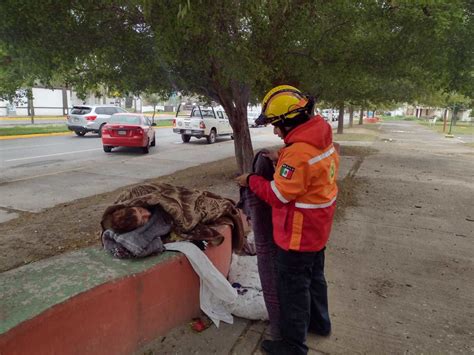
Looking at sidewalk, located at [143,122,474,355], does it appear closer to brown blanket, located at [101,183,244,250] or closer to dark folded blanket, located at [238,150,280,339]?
dark folded blanket, located at [238,150,280,339]

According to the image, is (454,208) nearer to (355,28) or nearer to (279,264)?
(355,28)

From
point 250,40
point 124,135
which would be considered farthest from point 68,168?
point 250,40

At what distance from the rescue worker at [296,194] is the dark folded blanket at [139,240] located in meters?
0.79

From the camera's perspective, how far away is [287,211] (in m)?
2.40

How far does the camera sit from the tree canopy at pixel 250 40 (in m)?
4.66

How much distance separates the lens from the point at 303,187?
2.28m

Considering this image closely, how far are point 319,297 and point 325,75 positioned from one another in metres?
4.82

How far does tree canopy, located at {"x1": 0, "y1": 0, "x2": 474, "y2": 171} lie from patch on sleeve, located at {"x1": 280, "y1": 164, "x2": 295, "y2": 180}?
221 cm

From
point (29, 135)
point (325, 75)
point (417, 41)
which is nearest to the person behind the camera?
point (417, 41)

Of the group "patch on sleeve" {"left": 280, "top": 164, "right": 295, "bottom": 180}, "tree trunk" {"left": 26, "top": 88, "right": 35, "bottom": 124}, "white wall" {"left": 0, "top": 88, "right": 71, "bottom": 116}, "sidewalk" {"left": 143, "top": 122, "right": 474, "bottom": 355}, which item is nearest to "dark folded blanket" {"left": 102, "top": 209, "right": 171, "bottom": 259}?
"sidewalk" {"left": 143, "top": 122, "right": 474, "bottom": 355}

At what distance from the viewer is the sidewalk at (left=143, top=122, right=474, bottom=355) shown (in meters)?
2.86

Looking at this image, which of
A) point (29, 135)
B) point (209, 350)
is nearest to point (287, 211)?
point (209, 350)

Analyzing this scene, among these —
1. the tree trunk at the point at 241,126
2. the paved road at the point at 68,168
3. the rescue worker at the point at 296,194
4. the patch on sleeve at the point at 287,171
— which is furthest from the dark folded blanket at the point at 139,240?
the tree trunk at the point at 241,126

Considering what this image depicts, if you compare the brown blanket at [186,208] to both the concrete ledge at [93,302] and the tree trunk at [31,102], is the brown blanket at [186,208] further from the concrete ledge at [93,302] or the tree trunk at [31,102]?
the tree trunk at [31,102]
